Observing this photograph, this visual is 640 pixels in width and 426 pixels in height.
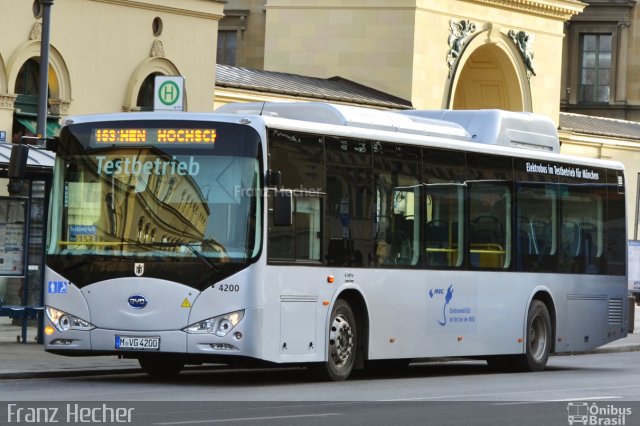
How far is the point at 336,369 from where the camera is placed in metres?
21.2

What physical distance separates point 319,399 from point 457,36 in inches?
1365

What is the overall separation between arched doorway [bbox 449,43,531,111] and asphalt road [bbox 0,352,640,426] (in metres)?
31.0

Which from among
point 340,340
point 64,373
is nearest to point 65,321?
point 64,373

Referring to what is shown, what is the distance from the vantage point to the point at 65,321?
66.4ft

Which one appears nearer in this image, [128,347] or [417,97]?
[128,347]

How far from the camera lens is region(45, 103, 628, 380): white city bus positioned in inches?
777

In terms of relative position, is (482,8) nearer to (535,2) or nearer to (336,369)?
(535,2)

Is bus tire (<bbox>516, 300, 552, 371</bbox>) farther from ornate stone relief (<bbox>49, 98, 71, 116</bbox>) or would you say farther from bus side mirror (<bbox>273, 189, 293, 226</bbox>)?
ornate stone relief (<bbox>49, 98, 71, 116</bbox>)

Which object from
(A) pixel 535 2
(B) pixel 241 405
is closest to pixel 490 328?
(B) pixel 241 405

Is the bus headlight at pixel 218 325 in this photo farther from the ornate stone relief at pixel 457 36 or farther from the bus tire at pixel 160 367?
the ornate stone relief at pixel 457 36

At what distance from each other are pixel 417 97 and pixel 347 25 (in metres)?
2.89

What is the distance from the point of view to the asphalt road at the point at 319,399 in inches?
628

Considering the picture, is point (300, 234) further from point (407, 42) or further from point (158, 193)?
point (407, 42)

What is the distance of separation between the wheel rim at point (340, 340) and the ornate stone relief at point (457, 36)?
3115cm
